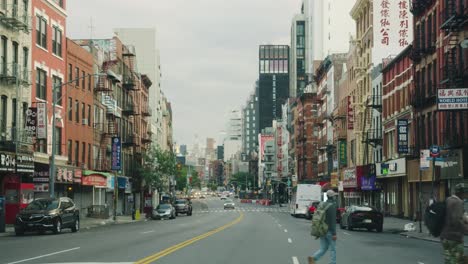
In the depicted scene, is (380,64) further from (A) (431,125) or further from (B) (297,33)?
(B) (297,33)

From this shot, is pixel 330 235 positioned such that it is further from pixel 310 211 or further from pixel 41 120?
pixel 310 211

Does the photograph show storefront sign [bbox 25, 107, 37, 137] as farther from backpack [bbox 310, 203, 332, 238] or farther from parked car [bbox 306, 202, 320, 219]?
backpack [bbox 310, 203, 332, 238]

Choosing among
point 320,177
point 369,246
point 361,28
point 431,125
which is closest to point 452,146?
point 431,125

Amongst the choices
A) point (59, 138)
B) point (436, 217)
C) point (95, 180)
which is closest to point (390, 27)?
point (95, 180)

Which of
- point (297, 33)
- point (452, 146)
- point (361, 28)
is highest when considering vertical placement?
point (297, 33)

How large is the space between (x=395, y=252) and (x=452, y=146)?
18.7m

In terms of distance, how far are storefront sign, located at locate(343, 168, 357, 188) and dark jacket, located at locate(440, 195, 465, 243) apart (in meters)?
58.9

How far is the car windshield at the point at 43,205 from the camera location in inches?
1335

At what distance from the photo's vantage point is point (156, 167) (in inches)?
3391

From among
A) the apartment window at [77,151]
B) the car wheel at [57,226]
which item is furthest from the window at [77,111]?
the car wheel at [57,226]

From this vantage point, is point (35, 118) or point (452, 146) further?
point (35, 118)

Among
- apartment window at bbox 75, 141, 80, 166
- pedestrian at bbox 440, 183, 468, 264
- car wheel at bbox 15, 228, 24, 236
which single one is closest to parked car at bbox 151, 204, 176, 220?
apartment window at bbox 75, 141, 80, 166

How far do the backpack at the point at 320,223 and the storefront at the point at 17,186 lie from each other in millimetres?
27484

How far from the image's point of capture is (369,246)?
84.7 ft
